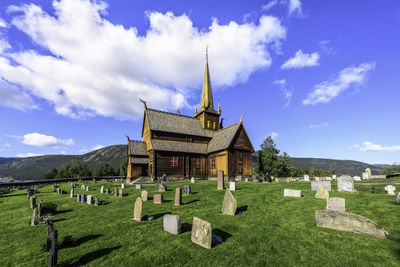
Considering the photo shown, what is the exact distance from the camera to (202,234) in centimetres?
648

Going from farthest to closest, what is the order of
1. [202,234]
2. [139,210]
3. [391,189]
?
[391,189] < [139,210] < [202,234]

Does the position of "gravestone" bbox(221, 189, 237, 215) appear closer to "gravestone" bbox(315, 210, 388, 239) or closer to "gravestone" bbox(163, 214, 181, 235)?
"gravestone" bbox(163, 214, 181, 235)

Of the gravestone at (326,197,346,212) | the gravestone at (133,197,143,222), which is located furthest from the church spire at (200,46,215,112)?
the gravestone at (326,197,346,212)

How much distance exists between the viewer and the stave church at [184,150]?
29.1m

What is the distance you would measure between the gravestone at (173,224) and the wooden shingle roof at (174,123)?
24205mm

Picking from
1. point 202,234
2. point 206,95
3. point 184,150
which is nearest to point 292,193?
point 202,234

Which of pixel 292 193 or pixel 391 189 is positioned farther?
pixel 292 193

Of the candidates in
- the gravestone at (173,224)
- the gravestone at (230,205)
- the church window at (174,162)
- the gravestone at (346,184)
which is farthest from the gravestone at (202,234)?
the church window at (174,162)

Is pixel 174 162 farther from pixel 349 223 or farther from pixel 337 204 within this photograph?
pixel 349 223

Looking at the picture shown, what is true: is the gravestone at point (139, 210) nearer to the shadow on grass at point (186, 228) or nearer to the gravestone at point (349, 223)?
the shadow on grass at point (186, 228)

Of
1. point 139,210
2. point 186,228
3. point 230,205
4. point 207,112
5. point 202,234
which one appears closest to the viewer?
point 202,234

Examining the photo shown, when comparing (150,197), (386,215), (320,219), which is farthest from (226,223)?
(150,197)

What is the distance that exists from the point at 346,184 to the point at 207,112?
90.9 ft

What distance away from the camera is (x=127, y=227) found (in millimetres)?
8383
